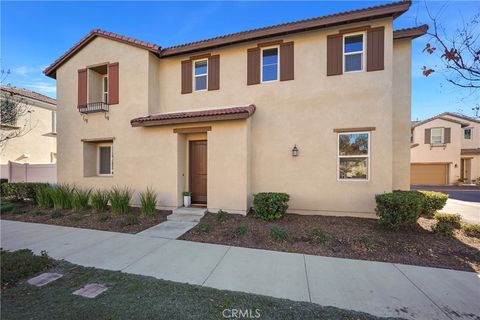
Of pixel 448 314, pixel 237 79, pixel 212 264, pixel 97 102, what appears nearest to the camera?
pixel 448 314

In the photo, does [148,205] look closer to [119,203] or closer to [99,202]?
[119,203]

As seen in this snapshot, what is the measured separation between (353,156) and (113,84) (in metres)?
10.3

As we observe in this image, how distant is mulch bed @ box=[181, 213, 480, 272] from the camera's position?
4.61 metres

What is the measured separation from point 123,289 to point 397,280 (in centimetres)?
468

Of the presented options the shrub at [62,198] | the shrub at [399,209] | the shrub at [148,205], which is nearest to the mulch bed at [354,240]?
the shrub at [399,209]

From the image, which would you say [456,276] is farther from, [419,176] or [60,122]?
[419,176]

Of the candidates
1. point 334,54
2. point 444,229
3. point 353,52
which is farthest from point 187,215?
point 353,52

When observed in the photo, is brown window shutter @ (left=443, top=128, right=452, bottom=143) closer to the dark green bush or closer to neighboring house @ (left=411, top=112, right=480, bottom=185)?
neighboring house @ (left=411, top=112, right=480, bottom=185)

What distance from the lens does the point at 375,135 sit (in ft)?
23.3

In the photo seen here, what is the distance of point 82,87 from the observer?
385 inches

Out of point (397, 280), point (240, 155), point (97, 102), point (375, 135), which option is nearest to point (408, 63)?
point (375, 135)

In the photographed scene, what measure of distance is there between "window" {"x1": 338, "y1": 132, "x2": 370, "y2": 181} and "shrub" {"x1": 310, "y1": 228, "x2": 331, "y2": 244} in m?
2.58

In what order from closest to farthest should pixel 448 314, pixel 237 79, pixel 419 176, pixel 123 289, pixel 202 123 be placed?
pixel 448 314
pixel 123 289
pixel 202 123
pixel 237 79
pixel 419 176

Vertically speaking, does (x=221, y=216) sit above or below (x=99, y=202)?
below
